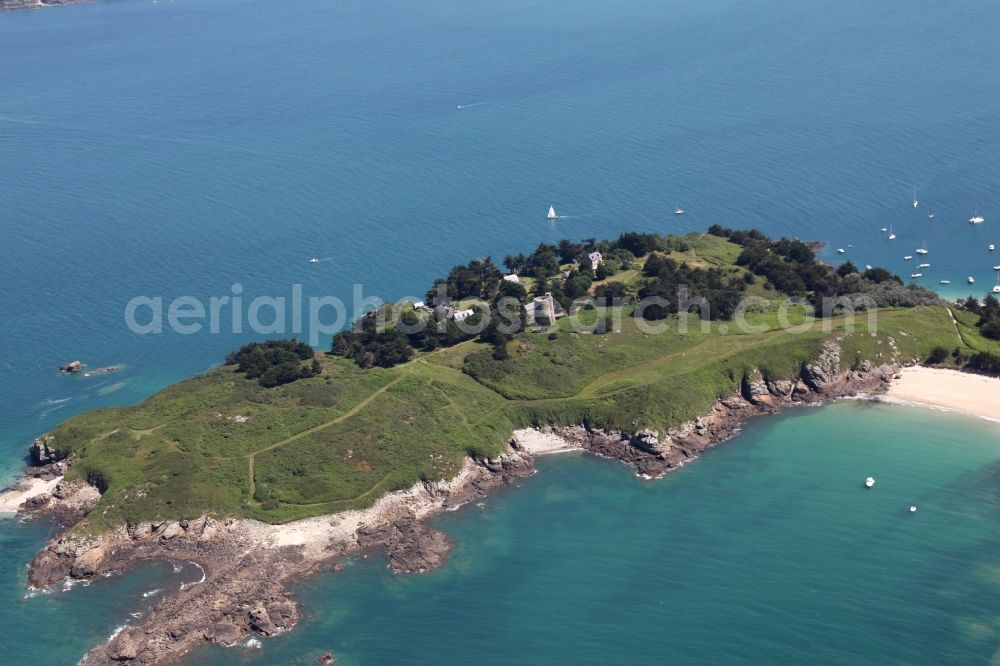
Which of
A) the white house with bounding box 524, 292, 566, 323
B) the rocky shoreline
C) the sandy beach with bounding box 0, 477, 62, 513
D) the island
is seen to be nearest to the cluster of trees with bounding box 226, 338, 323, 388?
the island

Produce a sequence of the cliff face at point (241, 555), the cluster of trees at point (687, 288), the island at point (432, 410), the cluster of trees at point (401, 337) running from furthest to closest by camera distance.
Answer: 1. the cluster of trees at point (687, 288)
2. the cluster of trees at point (401, 337)
3. the island at point (432, 410)
4. the cliff face at point (241, 555)

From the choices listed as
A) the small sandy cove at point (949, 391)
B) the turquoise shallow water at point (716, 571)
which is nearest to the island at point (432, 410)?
the small sandy cove at point (949, 391)

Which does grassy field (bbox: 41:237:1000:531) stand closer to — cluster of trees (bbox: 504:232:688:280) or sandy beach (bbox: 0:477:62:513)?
sandy beach (bbox: 0:477:62:513)

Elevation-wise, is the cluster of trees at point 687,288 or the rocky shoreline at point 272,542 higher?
the cluster of trees at point 687,288

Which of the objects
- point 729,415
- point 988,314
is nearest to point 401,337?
point 729,415

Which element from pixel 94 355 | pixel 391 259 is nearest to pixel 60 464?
pixel 94 355

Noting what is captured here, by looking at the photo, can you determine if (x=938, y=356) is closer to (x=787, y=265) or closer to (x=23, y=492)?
(x=787, y=265)

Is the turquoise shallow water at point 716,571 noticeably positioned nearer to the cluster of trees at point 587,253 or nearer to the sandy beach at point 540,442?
the sandy beach at point 540,442
